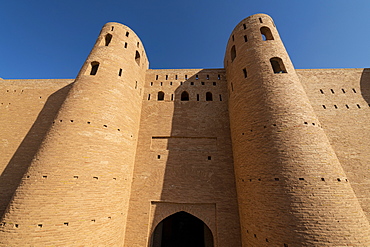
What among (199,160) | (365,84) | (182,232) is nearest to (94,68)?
(199,160)

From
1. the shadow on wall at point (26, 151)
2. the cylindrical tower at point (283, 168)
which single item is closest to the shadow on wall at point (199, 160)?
the cylindrical tower at point (283, 168)

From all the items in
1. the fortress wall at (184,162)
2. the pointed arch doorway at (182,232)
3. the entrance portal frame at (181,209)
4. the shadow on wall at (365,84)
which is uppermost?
the shadow on wall at (365,84)

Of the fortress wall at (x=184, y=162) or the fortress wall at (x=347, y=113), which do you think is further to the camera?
the fortress wall at (x=347, y=113)

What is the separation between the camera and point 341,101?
9961 millimetres

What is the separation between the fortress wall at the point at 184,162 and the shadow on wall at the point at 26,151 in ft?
21.4

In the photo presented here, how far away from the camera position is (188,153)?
9.30 metres

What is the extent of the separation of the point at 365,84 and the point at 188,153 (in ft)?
42.8

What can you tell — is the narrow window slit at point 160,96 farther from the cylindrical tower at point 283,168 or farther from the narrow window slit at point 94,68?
the cylindrical tower at point 283,168

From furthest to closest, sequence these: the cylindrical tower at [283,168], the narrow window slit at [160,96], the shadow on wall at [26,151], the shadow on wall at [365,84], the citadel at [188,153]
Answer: the narrow window slit at [160,96] → the shadow on wall at [365,84] → the shadow on wall at [26,151] → the citadel at [188,153] → the cylindrical tower at [283,168]

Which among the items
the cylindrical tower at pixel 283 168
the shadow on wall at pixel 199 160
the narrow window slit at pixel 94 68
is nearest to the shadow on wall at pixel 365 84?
the cylindrical tower at pixel 283 168

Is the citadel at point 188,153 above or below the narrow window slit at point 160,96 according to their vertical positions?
below

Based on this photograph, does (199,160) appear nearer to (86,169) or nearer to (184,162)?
(184,162)

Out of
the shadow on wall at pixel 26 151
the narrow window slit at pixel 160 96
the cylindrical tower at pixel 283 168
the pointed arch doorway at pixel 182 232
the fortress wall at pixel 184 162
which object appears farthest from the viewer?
the narrow window slit at pixel 160 96

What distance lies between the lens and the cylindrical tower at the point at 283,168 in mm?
4957
